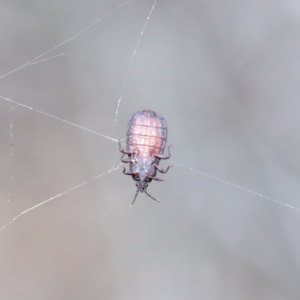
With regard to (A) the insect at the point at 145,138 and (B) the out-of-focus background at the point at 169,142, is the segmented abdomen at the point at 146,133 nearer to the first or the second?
(A) the insect at the point at 145,138

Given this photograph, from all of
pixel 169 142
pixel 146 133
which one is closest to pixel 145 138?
pixel 146 133

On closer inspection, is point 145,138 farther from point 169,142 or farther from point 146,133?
point 169,142

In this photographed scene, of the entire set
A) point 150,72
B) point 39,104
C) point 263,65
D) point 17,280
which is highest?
point 263,65

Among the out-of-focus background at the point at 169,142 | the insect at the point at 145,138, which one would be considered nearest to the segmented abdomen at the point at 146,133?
the insect at the point at 145,138

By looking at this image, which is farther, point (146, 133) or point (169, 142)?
point (169, 142)

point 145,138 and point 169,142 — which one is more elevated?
point 145,138

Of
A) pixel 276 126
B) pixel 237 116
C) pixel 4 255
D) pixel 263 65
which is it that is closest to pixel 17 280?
pixel 4 255

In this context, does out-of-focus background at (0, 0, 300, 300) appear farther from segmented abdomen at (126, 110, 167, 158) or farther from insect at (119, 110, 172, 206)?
segmented abdomen at (126, 110, 167, 158)

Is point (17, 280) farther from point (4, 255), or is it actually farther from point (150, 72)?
point (150, 72)
